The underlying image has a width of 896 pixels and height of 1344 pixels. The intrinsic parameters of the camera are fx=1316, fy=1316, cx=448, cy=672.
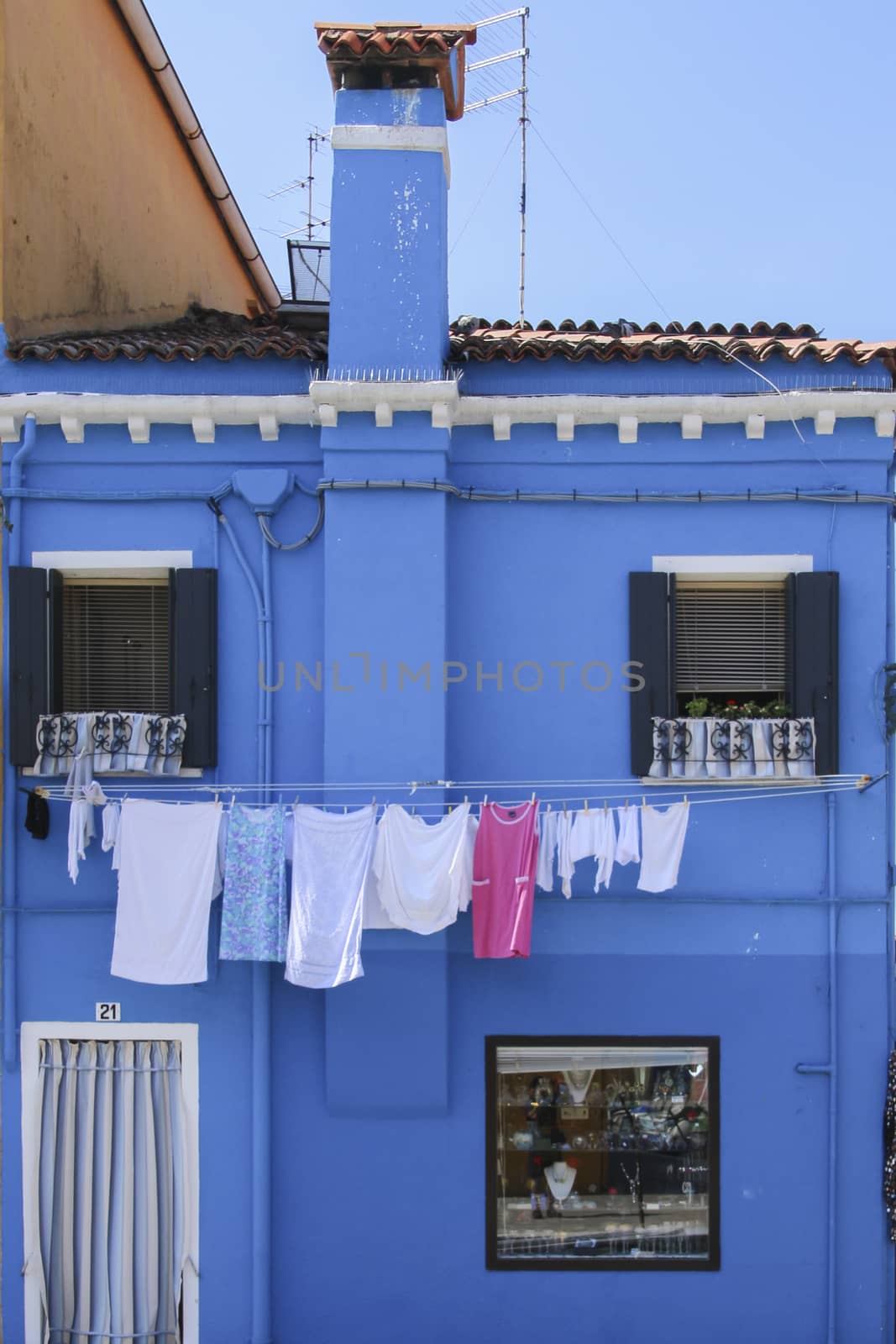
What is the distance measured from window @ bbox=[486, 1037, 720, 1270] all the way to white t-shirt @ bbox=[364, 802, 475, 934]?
3.73 feet

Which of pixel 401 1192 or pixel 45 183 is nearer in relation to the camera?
pixel 401 1192

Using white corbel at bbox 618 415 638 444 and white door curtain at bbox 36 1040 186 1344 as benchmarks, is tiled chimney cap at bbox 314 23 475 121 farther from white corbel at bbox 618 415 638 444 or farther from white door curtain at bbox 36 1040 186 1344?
white door curtain at bbox 36 1040 186 1344

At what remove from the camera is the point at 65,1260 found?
8492mm

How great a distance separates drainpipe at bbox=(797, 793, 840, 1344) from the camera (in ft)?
27.2

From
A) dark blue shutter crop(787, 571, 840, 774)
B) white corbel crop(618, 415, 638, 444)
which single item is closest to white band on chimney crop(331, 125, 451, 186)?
white corbel crop(618, 415, 638, 444)

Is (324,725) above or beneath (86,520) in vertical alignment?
beneath

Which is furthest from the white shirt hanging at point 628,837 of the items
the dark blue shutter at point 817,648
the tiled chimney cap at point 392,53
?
the tiled chimney cap at point 392,53

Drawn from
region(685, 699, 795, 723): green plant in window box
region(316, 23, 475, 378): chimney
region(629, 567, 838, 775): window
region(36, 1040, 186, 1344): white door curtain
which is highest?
region(316, 23, 475, 378): chimney

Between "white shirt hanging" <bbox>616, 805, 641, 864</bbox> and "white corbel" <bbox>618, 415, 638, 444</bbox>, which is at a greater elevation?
"white corbel" <bbox>618, 415, 638, 444</bbox>

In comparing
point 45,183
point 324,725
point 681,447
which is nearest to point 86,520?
point 324,725

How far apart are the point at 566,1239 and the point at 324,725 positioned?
3.66 meters

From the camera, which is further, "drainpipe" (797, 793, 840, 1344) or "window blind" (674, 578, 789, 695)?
"window blind" (674, 578, 789, 695)

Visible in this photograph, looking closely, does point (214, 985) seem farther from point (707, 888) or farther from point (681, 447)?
point (681, 447)

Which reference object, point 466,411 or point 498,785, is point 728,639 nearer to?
point 498,785
